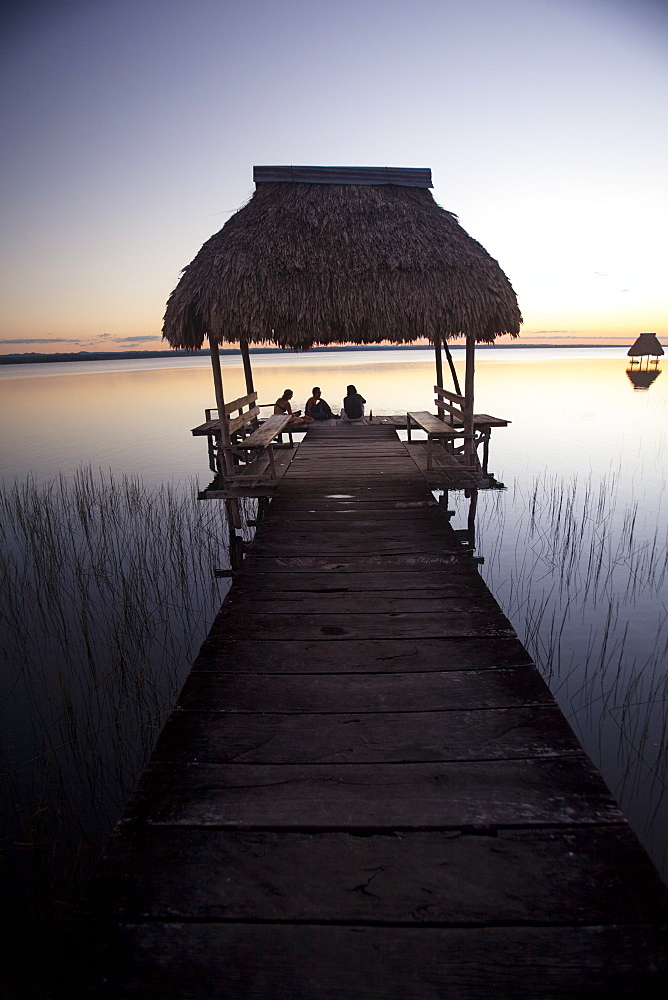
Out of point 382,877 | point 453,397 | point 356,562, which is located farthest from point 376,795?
point 453,397

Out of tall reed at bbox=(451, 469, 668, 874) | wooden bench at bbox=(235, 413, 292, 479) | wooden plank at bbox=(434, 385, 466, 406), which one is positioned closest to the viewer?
tall reed at bbox=(451, 469, 668, 874)

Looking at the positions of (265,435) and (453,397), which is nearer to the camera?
(265,435)

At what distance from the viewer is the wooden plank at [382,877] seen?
5.44 feet

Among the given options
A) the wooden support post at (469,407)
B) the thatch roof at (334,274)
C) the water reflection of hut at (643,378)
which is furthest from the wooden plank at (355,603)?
the water reflection of hut at (643,378)

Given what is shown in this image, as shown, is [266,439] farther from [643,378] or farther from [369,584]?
[643,378]

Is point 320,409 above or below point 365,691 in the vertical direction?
above

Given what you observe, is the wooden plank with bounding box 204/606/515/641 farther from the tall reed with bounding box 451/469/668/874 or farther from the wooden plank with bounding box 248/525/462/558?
the tall reed with bounding box 451/469/668/874

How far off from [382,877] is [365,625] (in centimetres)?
180

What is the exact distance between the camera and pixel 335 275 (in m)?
6.88

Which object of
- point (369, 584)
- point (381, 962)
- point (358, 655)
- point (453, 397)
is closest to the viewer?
point (381, 962)

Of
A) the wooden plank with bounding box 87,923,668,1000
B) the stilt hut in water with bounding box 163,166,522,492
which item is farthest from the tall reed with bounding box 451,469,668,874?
the stilt hut in water with bounding box 163,166,522,492

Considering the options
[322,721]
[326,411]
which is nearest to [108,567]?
[322,721]

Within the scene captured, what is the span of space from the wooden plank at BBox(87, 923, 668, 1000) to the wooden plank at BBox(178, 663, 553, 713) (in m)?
1.09

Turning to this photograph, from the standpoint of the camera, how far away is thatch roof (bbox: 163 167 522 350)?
6840mm
